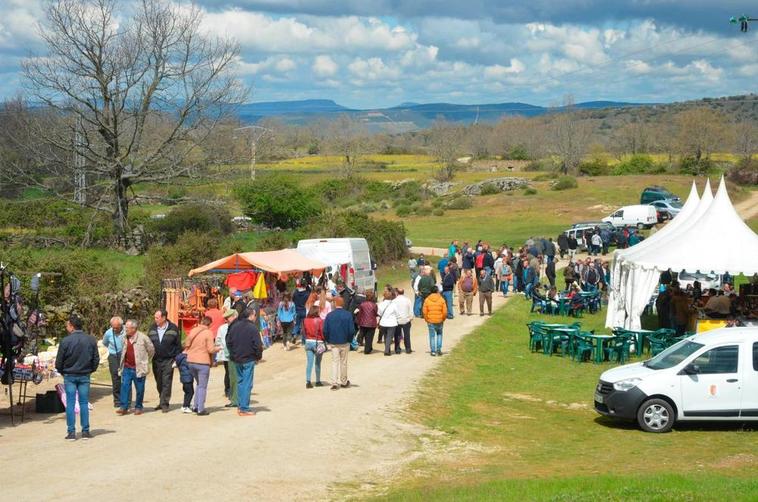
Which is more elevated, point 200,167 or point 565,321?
point 200,167

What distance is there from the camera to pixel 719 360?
14453 millimetres

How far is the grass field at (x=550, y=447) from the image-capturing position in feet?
33.0

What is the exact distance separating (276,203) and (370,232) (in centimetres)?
1188

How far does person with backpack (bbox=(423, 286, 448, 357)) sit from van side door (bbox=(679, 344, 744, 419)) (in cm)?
674

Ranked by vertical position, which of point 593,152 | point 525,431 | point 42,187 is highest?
point 593,152

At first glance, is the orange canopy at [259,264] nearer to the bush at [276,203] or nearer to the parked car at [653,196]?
the bush at [276,203]

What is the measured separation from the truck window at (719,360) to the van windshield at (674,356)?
20 centimetres

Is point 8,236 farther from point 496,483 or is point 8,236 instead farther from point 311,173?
point 311,173

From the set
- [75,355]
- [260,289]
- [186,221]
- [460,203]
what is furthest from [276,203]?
[75,355]

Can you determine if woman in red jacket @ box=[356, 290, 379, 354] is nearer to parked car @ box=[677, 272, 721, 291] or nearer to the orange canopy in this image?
the orange canopy

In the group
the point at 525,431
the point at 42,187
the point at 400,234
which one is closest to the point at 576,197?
the point at 400,234

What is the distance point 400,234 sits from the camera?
42938 millimetres

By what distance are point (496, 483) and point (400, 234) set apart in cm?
3245

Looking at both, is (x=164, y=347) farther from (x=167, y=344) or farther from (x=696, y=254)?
(x=696, y=254)
